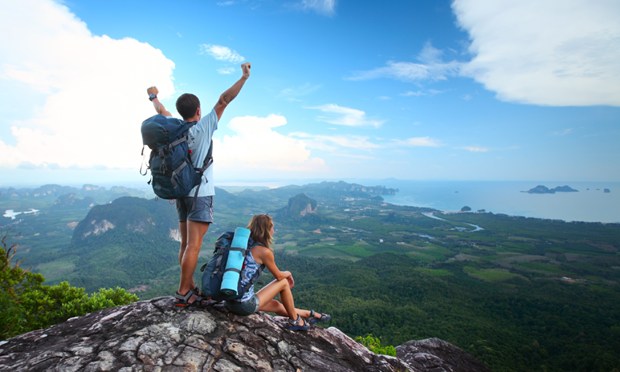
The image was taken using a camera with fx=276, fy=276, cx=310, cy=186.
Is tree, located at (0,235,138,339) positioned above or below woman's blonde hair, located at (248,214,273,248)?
below

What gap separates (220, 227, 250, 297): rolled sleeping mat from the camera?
408 centimetres

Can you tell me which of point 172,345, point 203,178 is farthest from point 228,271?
point 203,178

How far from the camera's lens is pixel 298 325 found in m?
5.27

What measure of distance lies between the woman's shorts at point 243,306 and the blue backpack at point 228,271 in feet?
0.49

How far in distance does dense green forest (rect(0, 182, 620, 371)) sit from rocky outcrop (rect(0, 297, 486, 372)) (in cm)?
4248

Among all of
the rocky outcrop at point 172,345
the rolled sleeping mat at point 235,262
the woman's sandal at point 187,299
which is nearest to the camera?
the rocky outcrop at point 172,345

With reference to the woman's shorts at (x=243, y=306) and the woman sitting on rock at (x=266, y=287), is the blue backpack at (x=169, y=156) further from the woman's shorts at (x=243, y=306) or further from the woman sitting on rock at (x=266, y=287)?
the woman's shorts at (x=243, y=306)

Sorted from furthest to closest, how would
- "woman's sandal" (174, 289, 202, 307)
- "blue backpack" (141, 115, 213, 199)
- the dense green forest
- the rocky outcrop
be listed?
the dense green forest < "woman's sandal" (174, 289, 202, 307) < "blue backpack" (141, 115, 213, 199) < the rocky outcrop

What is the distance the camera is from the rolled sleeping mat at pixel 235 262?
408 cm

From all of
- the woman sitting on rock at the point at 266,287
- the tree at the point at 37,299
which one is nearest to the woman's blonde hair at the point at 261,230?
the woman sitting on rock at the point at 266,287

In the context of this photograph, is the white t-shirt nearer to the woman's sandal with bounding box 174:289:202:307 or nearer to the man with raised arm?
the man with raised arm

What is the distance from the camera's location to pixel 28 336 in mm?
4305

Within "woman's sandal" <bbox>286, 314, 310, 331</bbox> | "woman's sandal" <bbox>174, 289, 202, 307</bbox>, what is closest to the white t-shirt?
"woman's sandal" <bbox>174, 289, 202, 307</bbox>

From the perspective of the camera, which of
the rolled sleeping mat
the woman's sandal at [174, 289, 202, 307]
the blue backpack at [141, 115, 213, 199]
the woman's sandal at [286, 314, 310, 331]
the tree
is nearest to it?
the blue backpack at [141, 115, 213, 199]
